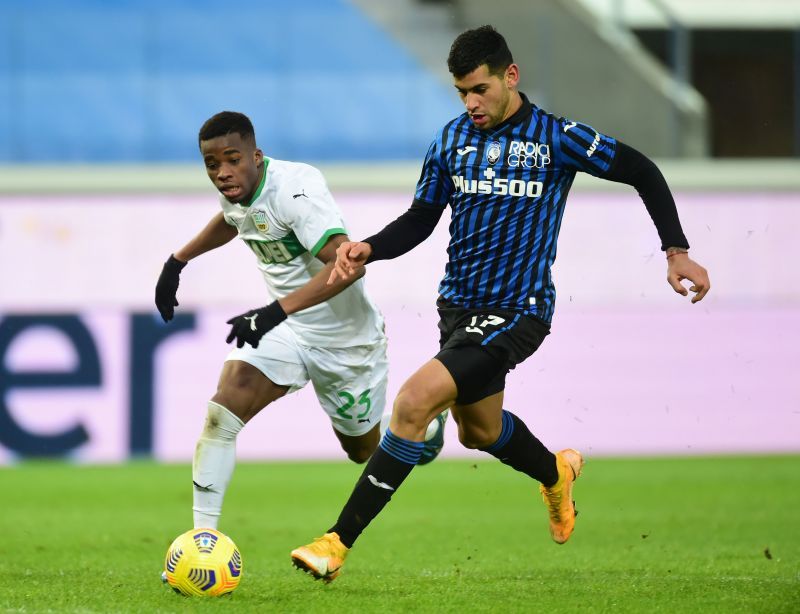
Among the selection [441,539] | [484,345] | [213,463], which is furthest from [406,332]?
[484,345]

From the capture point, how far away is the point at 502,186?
5.30 meters

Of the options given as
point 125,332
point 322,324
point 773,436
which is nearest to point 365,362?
point 322,324

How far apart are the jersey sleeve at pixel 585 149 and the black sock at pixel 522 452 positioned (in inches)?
45.2

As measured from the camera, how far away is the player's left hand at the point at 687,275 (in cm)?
492

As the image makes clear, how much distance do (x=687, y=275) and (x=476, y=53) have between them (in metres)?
1.16

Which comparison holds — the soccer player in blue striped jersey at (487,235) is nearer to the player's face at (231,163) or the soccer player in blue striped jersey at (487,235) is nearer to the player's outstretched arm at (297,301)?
the player's outstretched arm at (297,301)

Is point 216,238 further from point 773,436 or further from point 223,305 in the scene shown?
point 773,436

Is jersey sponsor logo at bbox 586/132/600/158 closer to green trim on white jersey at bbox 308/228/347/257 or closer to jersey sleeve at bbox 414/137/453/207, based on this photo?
jersey sleeve at bbox 414/137/453/207

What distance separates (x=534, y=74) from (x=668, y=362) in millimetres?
3679

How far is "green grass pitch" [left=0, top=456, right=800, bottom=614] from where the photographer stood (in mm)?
4945

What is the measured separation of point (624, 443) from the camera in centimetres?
1248

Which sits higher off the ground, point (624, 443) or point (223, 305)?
point (223, 305)

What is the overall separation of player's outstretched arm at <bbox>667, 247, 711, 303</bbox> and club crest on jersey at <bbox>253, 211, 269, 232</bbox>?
5.63ft

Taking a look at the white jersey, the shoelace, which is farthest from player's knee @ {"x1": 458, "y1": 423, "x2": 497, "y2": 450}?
the white jersey
